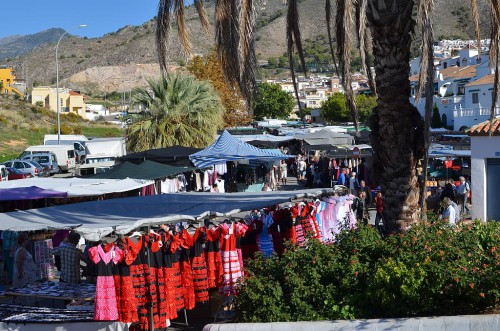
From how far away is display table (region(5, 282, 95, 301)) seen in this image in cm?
1029

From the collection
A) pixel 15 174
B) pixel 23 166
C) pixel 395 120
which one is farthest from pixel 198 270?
pixel 23 166

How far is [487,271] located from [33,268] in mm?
7902

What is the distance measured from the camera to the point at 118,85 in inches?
6762

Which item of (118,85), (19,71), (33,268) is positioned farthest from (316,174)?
(19,71)

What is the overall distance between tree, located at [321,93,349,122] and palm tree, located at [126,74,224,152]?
60608 mm

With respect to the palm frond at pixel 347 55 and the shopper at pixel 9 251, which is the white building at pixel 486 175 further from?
the shopper at pixel 9 251

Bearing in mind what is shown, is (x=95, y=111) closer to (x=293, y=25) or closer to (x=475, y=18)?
(x=293, y=25)

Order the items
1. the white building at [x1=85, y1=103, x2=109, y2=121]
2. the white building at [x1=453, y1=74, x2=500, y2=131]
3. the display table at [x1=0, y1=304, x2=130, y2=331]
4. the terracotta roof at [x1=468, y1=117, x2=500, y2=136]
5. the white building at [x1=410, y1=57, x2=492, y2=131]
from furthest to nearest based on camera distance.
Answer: the white building at [x1=85, y1=103, x2=109, y2=121] < the white building at [x1=410, y1=57, x2=492, y2=131] < the white building at [x1=453, y1=74, x2=500, y2=131] < the terracotta roof at [x1=468, y1=117, x2=500, y2=136] < the display table at [x1=0, y1=304, x2=130, y2=331]

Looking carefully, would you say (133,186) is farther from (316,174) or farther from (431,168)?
(431,168)

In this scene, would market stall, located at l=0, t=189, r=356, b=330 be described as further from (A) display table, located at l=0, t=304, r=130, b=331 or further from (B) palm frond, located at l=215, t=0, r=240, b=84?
(B) palm frond, located at l=215, t=0, r=240, b=84

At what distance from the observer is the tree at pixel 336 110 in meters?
93.7

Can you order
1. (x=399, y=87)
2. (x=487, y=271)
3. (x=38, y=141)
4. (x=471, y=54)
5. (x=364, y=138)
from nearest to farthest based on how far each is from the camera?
(x=487, y=271)
(x=399, y=87)
(x=364, y=138)
(x=38, y=141)
(x=471, y=54)

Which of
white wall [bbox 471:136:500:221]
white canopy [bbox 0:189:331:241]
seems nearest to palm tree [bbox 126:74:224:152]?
white wall [bbox 471:136:500:221]

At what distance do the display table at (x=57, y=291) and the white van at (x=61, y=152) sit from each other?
3248 cm
